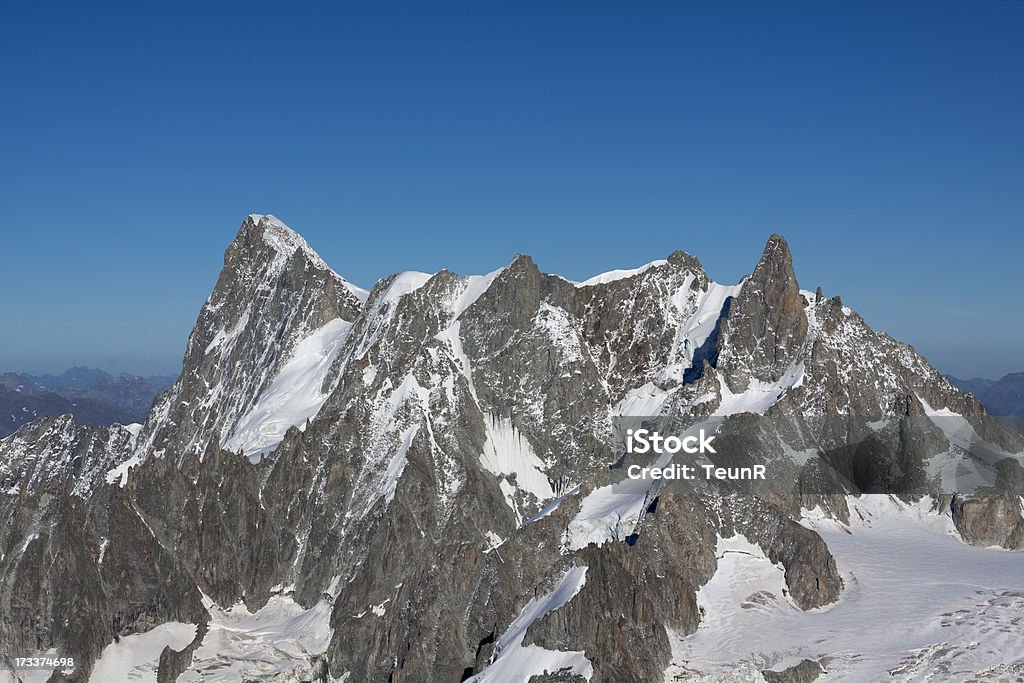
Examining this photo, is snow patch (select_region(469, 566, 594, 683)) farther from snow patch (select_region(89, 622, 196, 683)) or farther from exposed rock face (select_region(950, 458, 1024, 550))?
exposed rock face (select_region(950, 458, 1024, 550))

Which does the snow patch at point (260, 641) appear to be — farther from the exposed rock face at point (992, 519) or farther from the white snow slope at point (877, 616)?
the exposed rock face at point (992, 519)

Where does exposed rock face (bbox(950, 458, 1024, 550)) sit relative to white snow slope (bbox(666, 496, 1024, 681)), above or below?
above

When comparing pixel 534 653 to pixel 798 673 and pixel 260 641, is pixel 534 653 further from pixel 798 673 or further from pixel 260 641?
pixel 260 641

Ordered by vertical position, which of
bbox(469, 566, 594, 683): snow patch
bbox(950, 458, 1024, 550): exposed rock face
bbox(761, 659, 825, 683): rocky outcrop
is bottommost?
bbox(761, 659, 825, 683): rocky outcrop

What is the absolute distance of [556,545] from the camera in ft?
558

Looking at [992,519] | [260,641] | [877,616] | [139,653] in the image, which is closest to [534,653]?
[877,616]

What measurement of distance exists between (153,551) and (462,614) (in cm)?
5841

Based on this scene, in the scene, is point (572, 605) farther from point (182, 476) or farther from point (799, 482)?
point (182, 476)

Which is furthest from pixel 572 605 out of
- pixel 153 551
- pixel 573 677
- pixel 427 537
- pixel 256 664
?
pixel 153 551

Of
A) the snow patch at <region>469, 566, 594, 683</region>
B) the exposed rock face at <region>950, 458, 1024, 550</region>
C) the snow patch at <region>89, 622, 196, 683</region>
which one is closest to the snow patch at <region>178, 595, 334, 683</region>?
the snow patch at <region>89, 622, 196, 683</region>

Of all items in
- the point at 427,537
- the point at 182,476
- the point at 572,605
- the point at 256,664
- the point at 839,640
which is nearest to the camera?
the point at 839,640

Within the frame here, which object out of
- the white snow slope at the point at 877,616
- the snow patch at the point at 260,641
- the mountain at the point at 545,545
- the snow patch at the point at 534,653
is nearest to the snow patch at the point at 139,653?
the mountain at the point at 545,545

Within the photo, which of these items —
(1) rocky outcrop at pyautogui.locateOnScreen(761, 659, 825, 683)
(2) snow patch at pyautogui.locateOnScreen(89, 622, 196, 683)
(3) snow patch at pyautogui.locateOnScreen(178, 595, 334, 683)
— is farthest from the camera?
(2) snow patch at pyautogui.locateOnScreen(89, 622, 196, 683)

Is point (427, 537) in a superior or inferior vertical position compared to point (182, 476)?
inferior
